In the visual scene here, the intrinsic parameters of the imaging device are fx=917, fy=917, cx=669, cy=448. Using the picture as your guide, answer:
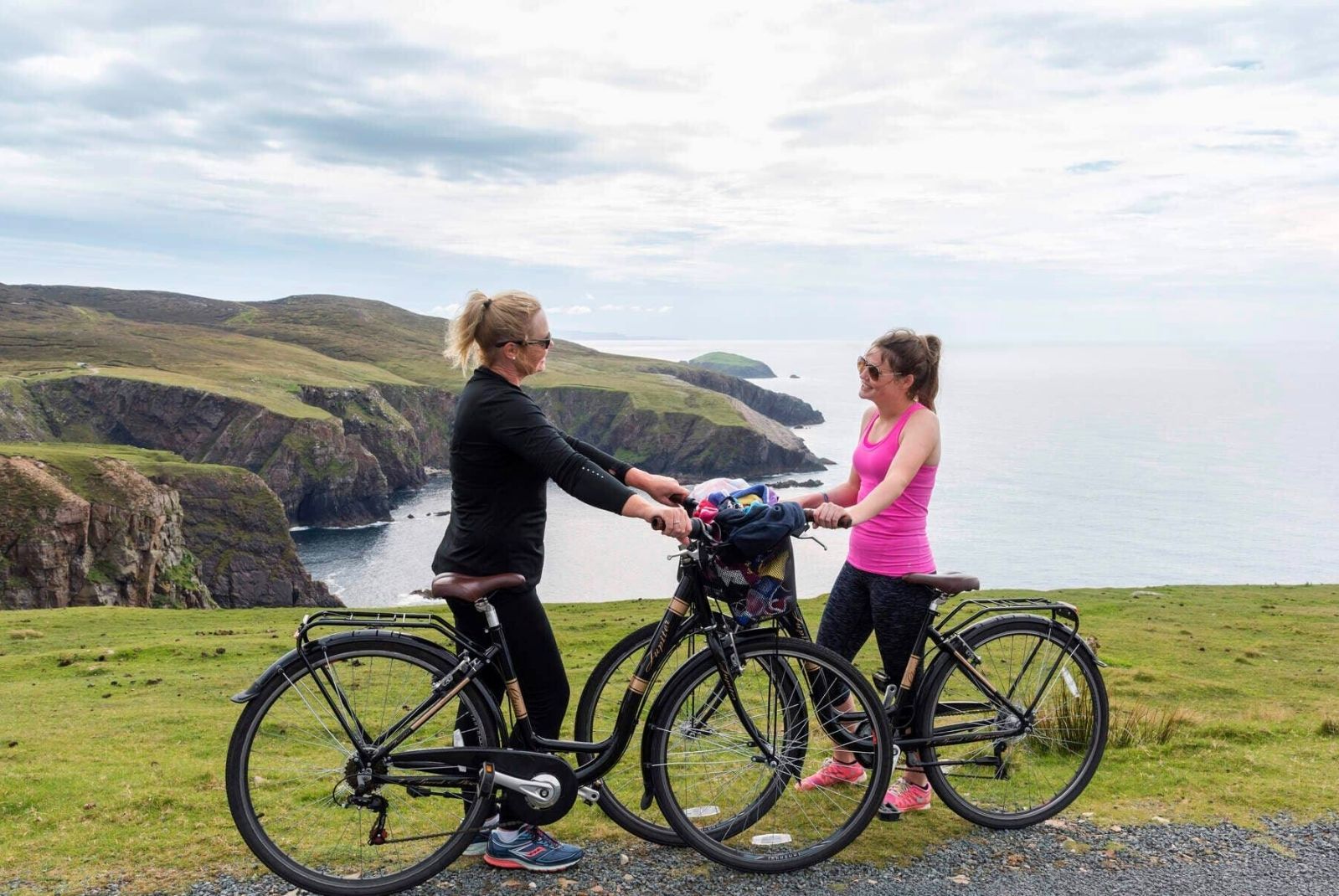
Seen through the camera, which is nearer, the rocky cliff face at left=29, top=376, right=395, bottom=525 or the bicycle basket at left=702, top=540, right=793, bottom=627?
the bicycle basket at left=702, top=540, right=793, bottom=627

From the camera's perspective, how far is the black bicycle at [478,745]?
5035 millimetres

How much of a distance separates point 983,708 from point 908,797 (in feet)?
2.73

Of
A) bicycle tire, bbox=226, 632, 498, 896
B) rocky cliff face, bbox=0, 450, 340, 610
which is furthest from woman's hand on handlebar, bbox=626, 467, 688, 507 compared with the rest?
rocky cliff face, bbox=0, 450, 340, 610

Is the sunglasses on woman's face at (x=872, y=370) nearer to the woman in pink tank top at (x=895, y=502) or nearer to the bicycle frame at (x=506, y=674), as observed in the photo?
the woman in pink tank top at (x=895, y=502)

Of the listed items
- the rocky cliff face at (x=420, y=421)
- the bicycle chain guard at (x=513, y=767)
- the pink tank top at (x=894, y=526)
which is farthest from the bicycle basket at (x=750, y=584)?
the rocky cliff face at (x=420, y=421)

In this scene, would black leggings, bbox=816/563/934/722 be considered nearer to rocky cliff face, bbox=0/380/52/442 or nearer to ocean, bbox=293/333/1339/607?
ocean, bbox=293/333/1339/607

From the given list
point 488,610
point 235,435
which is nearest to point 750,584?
point 488,610

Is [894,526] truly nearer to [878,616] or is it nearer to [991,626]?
[878,616]

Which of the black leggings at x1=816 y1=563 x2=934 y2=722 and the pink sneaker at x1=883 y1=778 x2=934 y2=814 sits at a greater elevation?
the black leggings at x1=816 y1=563 x2=934 y2=722

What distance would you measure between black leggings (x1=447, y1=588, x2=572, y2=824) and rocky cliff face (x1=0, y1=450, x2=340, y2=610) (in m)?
76.3

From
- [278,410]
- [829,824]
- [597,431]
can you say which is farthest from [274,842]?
[597,431]

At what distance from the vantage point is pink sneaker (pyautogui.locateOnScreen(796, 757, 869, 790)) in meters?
6.08

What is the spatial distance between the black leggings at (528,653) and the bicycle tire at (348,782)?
221 mm

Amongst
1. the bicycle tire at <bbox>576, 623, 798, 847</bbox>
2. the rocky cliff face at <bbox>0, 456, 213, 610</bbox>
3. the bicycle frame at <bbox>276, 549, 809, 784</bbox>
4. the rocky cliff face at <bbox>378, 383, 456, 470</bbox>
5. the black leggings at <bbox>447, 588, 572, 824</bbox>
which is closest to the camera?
the bicycle frame at <bbox>276, 549, 809, 784</bbox>
